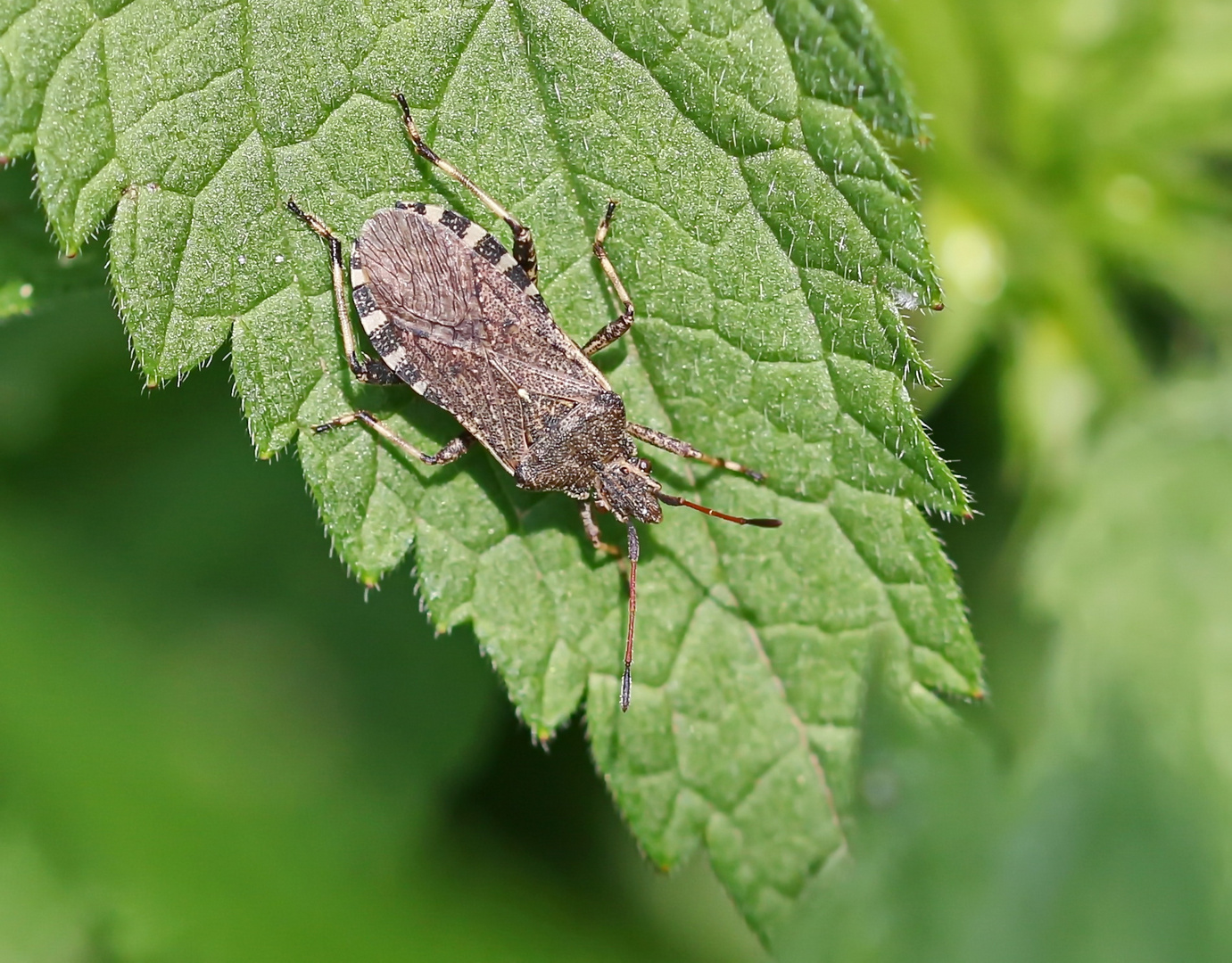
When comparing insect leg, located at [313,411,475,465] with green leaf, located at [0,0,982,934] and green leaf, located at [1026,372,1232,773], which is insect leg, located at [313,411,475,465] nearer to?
green leaf, located at [0,0,982,934]

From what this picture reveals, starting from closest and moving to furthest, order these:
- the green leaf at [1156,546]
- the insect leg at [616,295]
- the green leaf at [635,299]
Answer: the green leaf at [635,299] → the insect leg at [616,295] → the green leaf at [1156,546]

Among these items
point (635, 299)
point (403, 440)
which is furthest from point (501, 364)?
point (635, 299)

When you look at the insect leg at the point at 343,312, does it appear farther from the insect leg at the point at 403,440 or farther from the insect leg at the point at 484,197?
the insect leg at the point at 484,197

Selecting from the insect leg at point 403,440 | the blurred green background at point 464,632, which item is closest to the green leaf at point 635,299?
the insect leg at point 403,440

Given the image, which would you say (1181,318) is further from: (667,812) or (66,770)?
(66,770)

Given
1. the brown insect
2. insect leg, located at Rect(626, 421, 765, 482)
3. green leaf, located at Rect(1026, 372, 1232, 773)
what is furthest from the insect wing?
green leaf, located at Rect(1026, 372, 1232, 773)

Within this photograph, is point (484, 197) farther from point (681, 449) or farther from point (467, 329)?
point (681, 449)
